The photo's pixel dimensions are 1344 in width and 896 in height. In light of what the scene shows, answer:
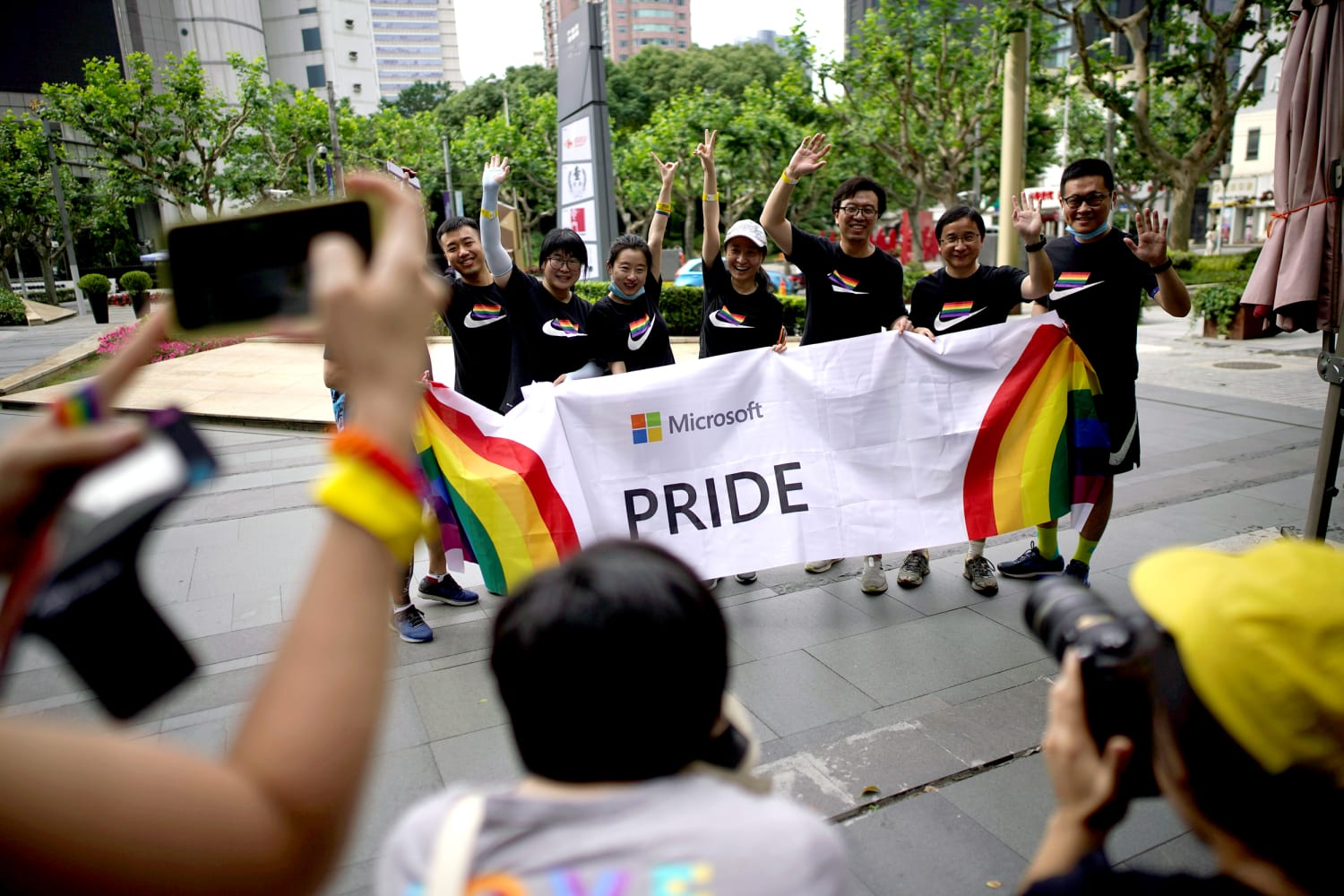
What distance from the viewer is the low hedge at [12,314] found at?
2483cm

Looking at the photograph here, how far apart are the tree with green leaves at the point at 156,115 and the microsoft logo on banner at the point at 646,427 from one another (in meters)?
25.2

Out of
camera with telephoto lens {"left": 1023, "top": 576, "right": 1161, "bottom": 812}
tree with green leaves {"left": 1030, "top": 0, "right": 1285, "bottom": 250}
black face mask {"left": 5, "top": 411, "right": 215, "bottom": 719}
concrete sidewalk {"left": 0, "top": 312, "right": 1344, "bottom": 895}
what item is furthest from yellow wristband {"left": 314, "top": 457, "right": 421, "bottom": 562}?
tree with green leaves {"left": 1030, "top": 0, "right": 1285, "bottom": 250}

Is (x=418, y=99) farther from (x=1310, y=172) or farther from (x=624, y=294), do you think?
(x=1310, y=172)

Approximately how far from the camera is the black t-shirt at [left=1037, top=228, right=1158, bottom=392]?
405 centimetres

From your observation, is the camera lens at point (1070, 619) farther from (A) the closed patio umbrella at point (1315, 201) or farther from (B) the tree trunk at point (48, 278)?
(B) the tree trunk at point (48, 278)

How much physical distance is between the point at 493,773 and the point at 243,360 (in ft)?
44.2

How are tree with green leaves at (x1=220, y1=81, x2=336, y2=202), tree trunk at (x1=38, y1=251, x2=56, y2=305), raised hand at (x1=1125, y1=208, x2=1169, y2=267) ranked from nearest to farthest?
1. raised hand at (x1=1125, y1=208, x2=1169, y2=267)
2. tree with green leaves at (x1=220, y1=81, x2=336, y2=202)
3. tree trunk at (x1=38, y1=251, x2=56, y2=305)

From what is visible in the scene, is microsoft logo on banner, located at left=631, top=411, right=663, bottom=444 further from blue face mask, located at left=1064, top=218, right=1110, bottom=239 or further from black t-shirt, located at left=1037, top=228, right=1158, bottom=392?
blue face mask, located at left=1064, top=218, right=1110, bottom=239

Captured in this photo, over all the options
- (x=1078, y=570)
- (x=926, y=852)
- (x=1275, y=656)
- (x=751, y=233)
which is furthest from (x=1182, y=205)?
(x=1275, y=656)

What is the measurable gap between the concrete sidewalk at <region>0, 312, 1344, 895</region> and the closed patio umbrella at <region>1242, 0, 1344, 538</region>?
1211mm

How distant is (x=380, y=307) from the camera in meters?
0.76

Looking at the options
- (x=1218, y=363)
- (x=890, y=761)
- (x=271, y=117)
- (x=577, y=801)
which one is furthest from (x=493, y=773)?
(x=271, y=117)

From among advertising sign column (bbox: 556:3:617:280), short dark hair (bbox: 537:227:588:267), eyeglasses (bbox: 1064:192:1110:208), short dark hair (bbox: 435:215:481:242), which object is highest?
advertising sign column (bbox: 556:3:617:280)

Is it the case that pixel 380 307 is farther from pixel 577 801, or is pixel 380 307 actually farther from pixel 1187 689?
pixel 1187 689
